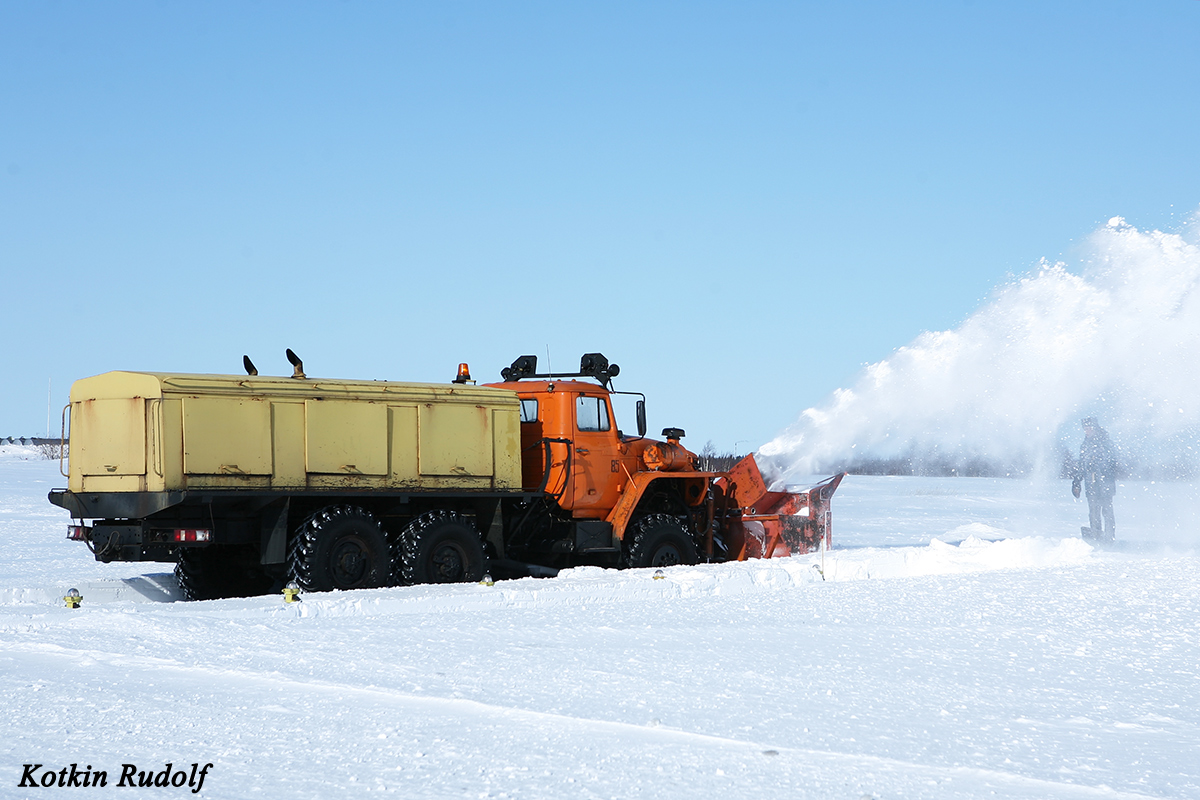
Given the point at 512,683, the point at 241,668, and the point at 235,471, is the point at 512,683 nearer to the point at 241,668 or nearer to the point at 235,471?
the point at 241,668

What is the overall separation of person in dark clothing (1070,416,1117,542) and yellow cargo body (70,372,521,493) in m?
10.8

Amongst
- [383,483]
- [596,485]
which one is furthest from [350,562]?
[596,485]

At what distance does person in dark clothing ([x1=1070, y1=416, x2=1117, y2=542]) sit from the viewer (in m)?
18.7

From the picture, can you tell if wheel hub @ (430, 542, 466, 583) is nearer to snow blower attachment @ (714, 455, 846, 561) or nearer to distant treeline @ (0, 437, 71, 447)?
snow blower attachment @ (714, 455, 846, 561)

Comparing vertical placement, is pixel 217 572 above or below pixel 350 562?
below

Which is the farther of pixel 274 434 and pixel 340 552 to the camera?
pixel 340 552

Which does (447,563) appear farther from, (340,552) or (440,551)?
(340,552)

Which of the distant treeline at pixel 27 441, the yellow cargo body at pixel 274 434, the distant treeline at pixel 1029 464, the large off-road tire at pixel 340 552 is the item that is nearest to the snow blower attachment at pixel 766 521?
the distant treeline at pixel 1029 464

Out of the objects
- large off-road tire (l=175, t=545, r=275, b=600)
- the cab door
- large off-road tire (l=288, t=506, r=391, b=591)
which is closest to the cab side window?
the cab door

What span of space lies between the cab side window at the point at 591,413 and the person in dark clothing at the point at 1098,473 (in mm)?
9079

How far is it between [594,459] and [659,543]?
1326 millimetres

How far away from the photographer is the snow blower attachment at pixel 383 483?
10859 mm

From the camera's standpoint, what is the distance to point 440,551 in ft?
40.5

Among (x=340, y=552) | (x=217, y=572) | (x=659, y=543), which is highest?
(x=340, y=552)
